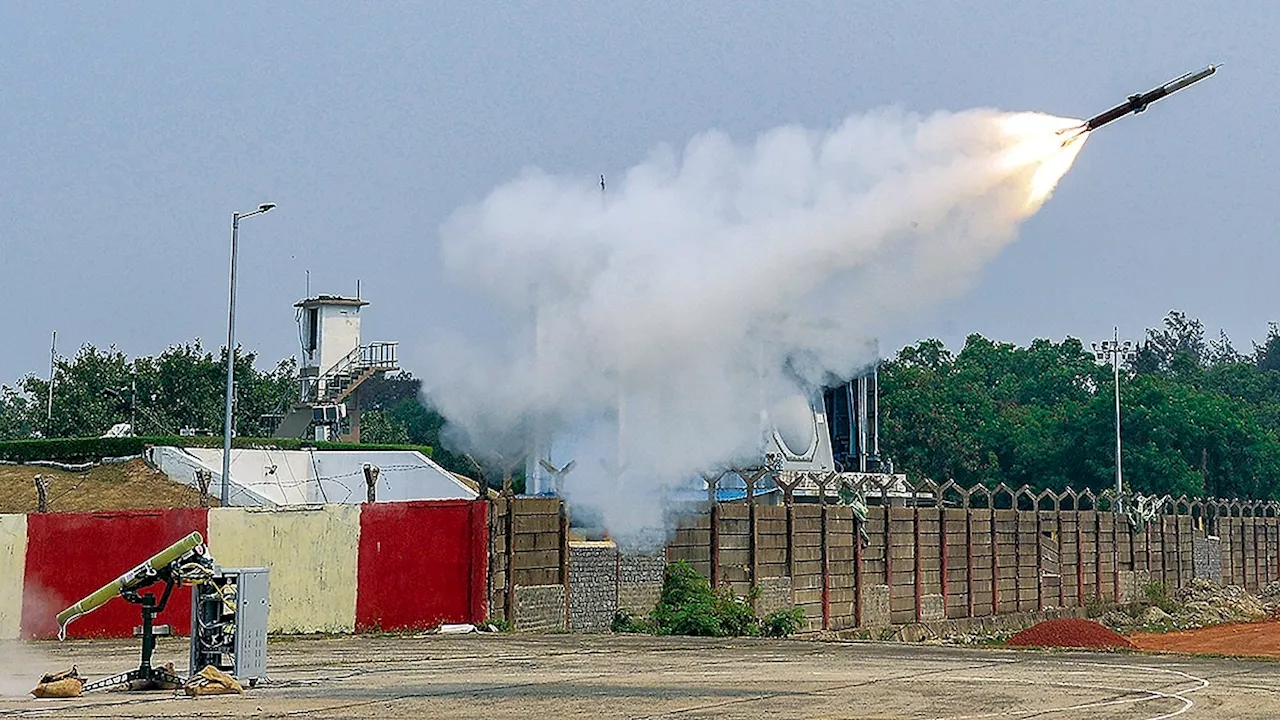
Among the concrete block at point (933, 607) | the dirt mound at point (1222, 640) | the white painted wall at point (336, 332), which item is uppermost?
the white painted wall at point (336, 332)

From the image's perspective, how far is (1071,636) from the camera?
4047cm

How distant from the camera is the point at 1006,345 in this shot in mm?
118562

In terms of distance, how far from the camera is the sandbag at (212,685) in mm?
20438

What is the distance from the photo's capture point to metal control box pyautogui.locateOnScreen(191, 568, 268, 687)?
21.4 m

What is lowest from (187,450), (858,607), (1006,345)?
(858,607)

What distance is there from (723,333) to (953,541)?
53.9ft

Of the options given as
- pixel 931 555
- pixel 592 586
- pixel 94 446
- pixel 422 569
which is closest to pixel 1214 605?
pixel 931 555

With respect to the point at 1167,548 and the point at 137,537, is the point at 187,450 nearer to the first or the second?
the point at 137,537

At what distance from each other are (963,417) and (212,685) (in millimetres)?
78190

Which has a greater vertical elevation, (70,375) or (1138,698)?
(70,375)

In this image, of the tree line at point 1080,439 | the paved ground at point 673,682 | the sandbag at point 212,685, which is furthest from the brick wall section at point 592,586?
the tree line at point 1080,439

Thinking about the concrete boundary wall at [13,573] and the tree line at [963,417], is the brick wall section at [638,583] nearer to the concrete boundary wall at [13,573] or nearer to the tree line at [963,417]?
the concrete boundary wall at [13,573]

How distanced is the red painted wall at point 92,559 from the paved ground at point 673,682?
310 cm

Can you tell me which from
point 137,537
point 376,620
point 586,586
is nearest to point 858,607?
point 586,586
